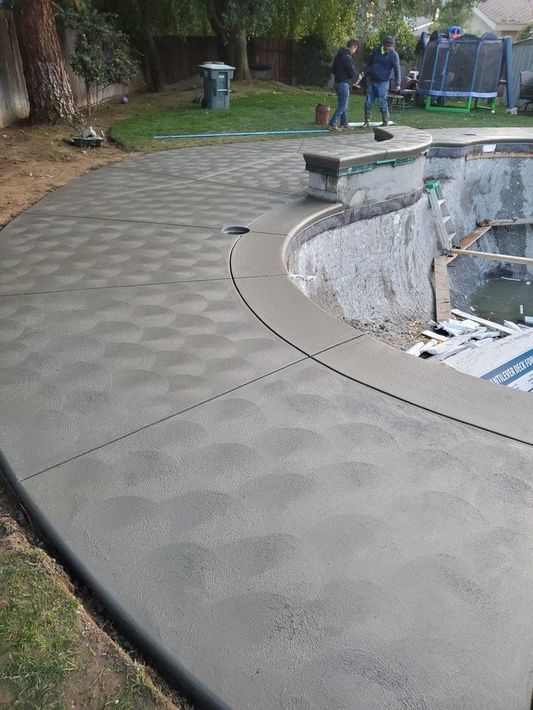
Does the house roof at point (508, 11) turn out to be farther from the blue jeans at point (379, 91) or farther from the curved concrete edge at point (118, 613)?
the curved concrete edge at point (118, 613)

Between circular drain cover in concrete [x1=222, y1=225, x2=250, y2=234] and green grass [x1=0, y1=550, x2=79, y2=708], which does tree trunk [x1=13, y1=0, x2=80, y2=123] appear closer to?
circular drain cover in concrete [x1=222, y1=225, x2=250, y2=234]

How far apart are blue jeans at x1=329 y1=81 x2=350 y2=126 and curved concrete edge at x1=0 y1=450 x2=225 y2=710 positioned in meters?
11.9

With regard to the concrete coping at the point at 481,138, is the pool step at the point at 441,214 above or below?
below

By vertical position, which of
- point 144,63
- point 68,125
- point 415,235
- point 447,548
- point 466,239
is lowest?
point 466,239

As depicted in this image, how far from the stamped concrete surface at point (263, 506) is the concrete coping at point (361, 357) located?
7 cm

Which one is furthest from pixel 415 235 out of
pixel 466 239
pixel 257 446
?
pixel 257 446

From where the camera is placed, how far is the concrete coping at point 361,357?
2.70 metres

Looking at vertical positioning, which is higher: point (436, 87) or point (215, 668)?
point (436, 87)

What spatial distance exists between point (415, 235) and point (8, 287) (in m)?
5.77

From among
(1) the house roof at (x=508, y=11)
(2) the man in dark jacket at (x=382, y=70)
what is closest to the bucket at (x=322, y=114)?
(2) the man in dark jacket at (x=382, y=70)

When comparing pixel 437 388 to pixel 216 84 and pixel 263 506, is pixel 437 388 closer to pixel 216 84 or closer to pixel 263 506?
pixel 263 506

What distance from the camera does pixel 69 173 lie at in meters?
7.96

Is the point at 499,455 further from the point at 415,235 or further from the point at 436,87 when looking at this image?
the point at 436,87

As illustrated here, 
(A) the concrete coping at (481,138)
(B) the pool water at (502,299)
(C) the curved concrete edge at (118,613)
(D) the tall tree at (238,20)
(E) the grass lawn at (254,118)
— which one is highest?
(D) the tall tree at (238,20)
